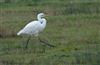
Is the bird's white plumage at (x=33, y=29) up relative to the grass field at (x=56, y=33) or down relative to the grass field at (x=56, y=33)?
up

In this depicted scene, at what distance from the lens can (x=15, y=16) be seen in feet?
76.9

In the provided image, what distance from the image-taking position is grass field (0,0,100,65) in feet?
45.4

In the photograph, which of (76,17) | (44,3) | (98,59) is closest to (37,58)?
(98,59)

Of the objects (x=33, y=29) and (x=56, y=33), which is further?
(x=56, y=33)

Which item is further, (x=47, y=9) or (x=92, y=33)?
(x=47, y=9)

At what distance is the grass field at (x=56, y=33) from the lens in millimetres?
13844

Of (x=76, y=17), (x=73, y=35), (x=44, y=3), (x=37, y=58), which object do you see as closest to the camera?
(x=37, y=58)

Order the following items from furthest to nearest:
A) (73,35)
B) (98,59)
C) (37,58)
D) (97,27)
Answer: (97,27)
(73,35)
(37,58)
(98,59)

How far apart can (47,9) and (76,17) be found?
3063 millimetres

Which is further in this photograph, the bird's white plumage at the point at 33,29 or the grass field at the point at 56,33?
the bird's white plumage at the point at 33,29

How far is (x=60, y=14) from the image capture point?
23.4m

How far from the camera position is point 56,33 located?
18.7 meters

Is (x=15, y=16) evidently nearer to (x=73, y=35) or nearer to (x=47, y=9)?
(x=47, y=9)

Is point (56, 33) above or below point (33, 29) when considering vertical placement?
below
